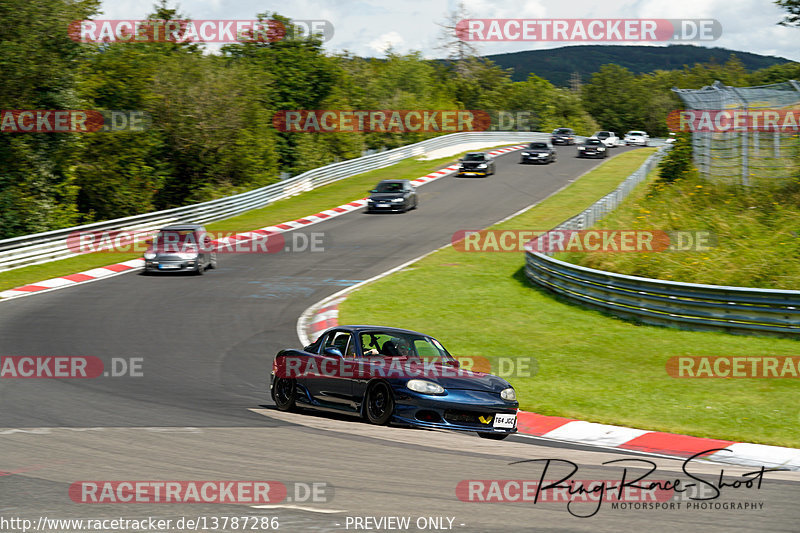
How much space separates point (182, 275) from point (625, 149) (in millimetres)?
44867

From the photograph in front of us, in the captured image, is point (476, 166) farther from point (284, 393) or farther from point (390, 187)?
point (284, 393)

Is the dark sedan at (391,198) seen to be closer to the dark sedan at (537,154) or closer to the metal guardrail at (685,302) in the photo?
the dark sedan at (537,154)

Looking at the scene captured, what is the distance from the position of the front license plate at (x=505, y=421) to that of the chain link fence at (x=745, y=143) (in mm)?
13104

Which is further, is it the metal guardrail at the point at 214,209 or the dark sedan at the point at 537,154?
the dark sedan at the point at 537,154

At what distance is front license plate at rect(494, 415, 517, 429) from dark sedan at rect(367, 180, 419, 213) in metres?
26.1

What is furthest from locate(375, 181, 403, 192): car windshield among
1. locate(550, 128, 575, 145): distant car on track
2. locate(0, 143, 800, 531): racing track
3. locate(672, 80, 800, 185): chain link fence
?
locate(550, 128, 575, 145): distant car on track

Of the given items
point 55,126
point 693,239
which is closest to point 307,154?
point 55,126

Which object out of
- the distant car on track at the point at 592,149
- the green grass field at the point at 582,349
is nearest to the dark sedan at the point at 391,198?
the green grass field at the point at 582,349

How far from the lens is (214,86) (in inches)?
1683

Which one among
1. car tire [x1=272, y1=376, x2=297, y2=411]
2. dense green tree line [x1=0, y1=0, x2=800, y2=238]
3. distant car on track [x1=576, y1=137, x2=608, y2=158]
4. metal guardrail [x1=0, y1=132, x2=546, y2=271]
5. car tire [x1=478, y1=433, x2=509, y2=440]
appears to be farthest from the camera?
distant car on track [x1=576, y1=137, x2=608, y2=158]

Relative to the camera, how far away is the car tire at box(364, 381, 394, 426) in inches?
388

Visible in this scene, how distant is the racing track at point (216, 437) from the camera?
6145 mm

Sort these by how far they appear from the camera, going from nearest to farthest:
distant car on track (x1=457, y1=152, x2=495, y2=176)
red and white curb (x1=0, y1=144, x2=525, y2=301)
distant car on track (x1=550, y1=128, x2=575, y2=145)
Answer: red and white curb (x1=0, y1=144, x2=525, y2=301) < distant car on track (x1=457, y1=152, x2=495, y2=176) < distant car on track (x1=550, y1=128, x2=575, y2=145)

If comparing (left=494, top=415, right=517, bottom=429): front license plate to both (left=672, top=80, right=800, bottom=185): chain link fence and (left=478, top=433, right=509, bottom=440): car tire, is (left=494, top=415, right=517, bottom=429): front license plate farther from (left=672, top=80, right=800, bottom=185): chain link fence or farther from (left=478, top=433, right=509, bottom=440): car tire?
(left=672, top=80, right=800, bottom=185): chain link fence
